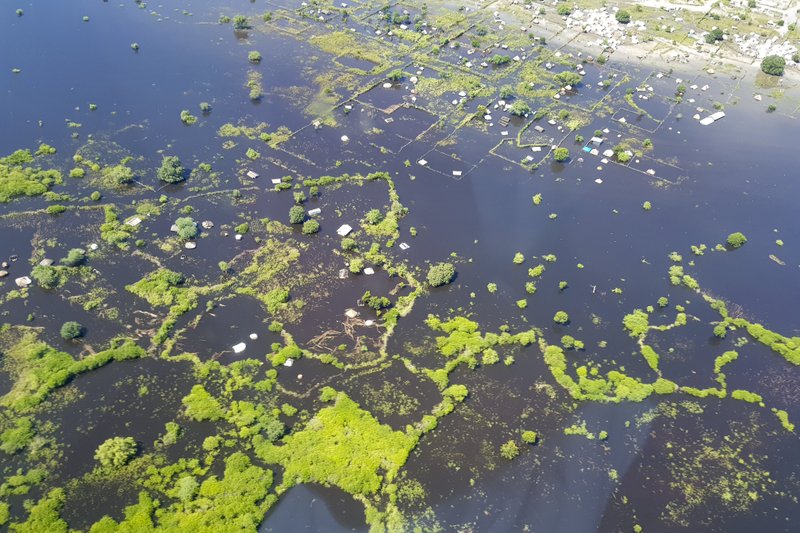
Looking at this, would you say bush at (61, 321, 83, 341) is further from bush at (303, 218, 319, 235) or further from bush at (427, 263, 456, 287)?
bush at (427, 263, 456, 287)

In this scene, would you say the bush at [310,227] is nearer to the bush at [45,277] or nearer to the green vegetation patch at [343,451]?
the green vegetation patch at [343,451]

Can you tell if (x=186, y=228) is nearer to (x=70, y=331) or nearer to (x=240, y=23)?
(x=70, y=331)

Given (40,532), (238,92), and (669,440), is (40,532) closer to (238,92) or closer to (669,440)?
(669,440)

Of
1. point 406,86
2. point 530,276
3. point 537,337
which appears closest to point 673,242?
point 530,276

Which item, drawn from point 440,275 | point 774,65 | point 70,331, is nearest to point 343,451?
point 440,275

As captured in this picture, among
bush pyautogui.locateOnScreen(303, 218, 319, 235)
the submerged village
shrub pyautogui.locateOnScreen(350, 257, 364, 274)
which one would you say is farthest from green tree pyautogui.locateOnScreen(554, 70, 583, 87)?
shrub pyautogui.locateOnScreen(350, 257, 364, 274)

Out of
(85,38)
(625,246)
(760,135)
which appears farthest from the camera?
(85,38)
